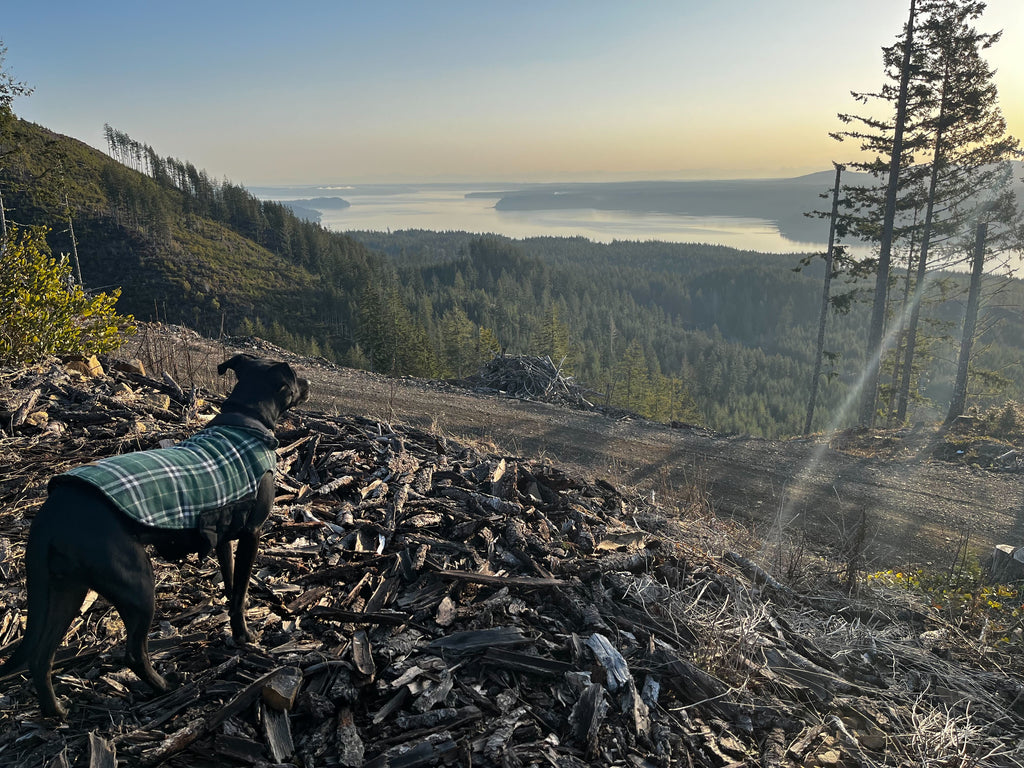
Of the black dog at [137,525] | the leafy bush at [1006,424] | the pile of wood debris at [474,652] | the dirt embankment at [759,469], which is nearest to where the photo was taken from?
the black dog at [137,525]

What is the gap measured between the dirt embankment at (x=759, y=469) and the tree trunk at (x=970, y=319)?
374 cm

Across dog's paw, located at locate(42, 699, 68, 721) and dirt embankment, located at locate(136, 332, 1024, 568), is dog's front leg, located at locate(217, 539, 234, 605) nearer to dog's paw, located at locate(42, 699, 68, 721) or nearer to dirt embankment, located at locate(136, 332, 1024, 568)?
dog's paw, located at locate(42, 699, 68, 721)

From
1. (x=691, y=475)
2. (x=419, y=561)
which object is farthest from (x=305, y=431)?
(x=691, y=475)

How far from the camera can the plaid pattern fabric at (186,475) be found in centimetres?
258

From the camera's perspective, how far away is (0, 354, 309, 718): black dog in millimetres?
2480

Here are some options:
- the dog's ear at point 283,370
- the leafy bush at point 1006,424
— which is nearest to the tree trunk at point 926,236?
the leafy bush at point 1006,424

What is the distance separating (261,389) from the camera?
3.40m

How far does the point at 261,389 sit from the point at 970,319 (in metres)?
24.1

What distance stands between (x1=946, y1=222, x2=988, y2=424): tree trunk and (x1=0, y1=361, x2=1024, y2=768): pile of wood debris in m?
18.3

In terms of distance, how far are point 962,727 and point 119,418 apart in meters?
7.98

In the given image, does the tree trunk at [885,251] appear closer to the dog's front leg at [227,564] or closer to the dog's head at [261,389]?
the dog's head at [261,389]

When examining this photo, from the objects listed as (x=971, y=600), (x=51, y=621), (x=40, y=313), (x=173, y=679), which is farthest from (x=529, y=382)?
(x=51, y=621)

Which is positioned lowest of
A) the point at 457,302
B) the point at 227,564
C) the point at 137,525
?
the point at 457,302

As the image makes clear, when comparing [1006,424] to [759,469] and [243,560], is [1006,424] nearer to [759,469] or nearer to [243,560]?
[759,469]
